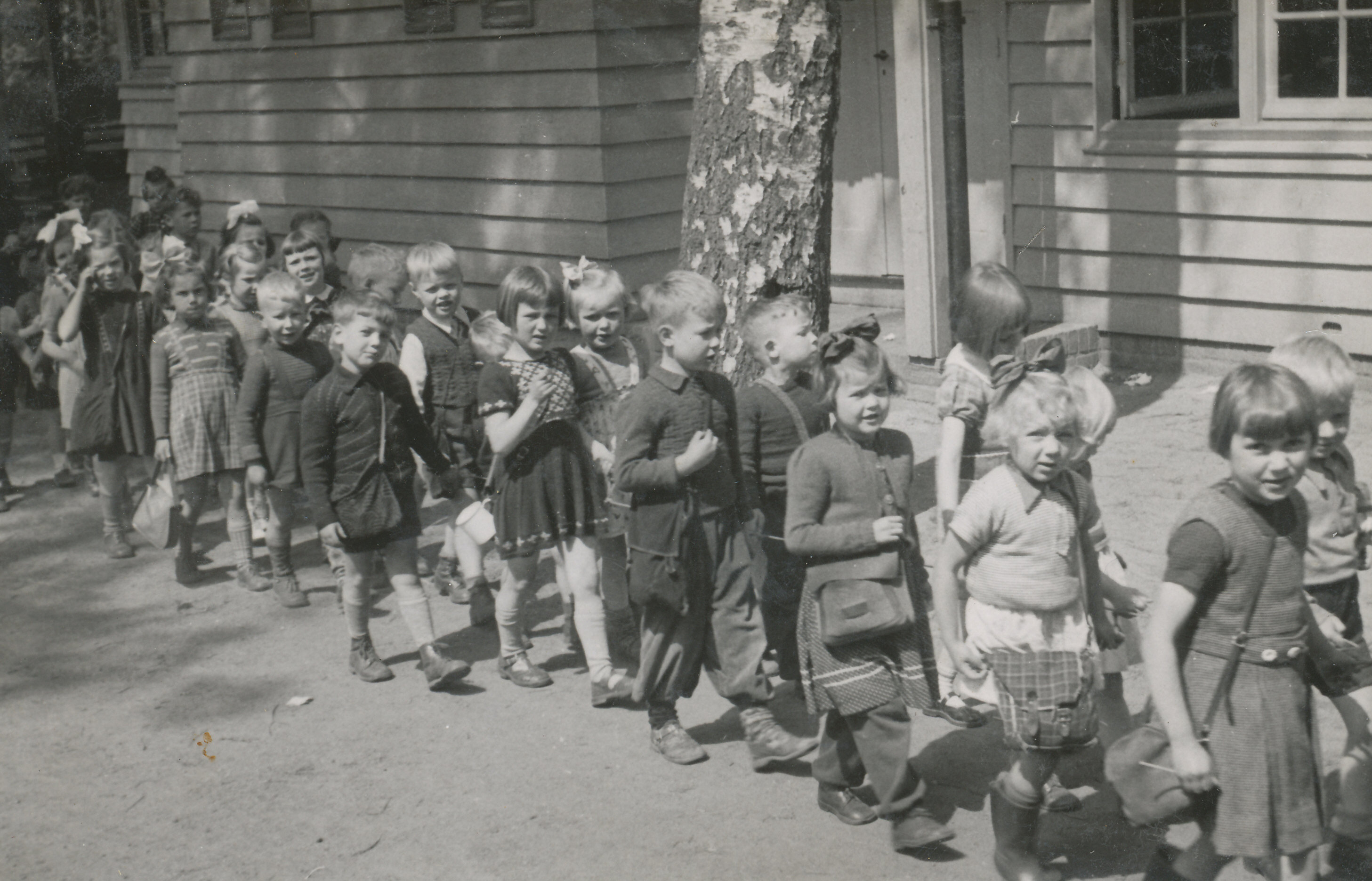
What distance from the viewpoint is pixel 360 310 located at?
5992 mm

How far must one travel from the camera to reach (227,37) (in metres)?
15.3

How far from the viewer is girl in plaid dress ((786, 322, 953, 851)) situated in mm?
4469

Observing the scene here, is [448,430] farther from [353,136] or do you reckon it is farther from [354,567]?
[353,136]

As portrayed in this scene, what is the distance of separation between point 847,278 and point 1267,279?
3969 mm

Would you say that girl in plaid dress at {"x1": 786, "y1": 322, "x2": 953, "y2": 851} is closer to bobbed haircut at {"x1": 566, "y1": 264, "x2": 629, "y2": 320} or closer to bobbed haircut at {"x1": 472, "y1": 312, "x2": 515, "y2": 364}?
bobbed haircut at {"x1": 566, "y1": 264, "x2": 629, "y2": 320}

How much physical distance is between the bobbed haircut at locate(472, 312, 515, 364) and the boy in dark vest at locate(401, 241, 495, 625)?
712 mm

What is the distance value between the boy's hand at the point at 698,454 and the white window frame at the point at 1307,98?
556 cm

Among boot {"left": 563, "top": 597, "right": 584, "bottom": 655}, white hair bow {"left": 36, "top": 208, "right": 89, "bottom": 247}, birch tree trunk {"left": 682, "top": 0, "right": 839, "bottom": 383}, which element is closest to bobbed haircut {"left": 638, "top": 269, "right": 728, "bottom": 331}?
birch tree trunk {"left": 682, "top": 0, "right": 839, "bottom": 383}

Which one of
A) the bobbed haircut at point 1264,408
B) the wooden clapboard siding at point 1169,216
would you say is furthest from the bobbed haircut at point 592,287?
the wooden clapboard siding at point 1169,216

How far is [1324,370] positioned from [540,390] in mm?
2680

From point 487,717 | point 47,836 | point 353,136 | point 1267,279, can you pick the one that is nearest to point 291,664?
point 487,717

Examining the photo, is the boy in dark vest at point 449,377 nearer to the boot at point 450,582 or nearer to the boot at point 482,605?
the boot at point 482,605

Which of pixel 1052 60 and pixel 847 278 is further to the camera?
pixel 847 278

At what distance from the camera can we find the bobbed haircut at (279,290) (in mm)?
6879
